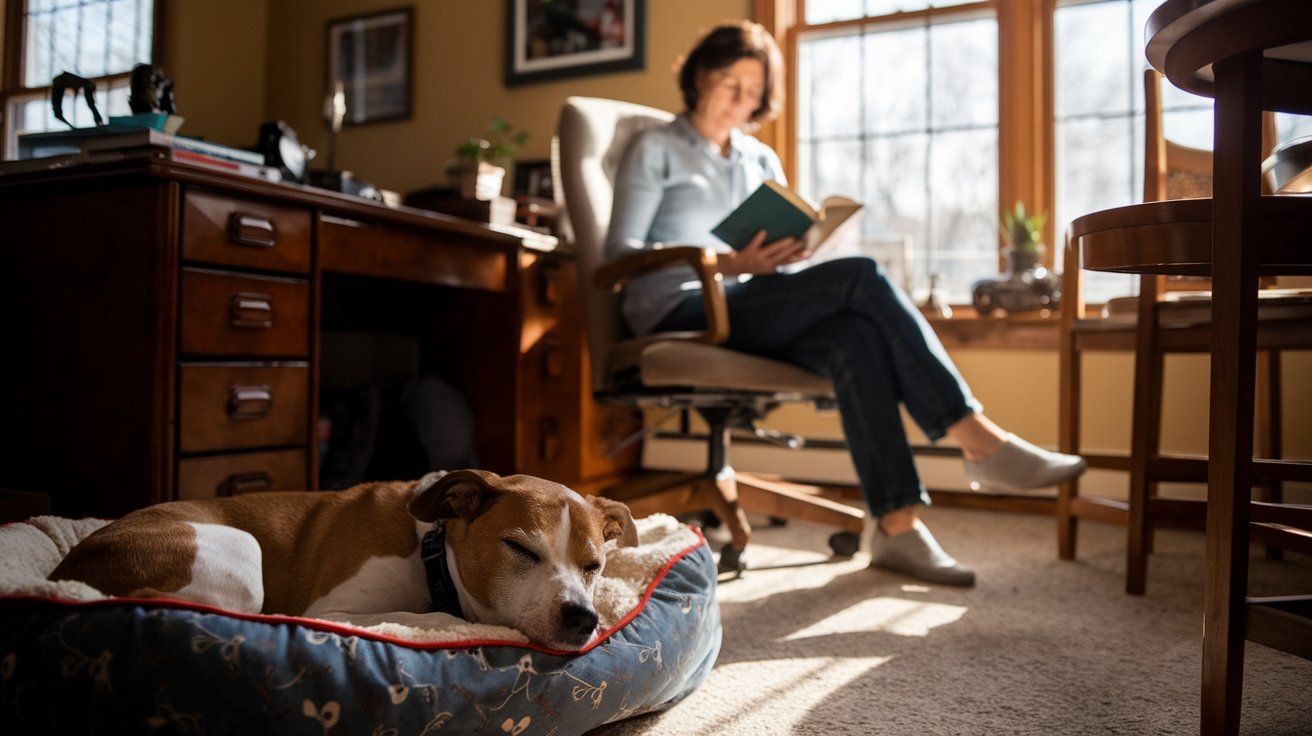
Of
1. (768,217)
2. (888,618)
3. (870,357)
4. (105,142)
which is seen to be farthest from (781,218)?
(105,142)

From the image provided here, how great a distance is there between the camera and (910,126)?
3.27 metres

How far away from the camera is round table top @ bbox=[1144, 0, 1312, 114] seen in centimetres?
93

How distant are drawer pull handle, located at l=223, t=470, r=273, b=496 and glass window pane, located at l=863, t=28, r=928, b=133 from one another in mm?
2432

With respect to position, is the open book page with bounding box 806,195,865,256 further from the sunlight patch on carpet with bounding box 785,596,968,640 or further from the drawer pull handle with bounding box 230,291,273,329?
the drawer pull handle with bounding box 230,291,273,329

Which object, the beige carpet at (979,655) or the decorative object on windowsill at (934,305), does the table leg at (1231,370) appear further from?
the decorative object on windowsill at (934,305)

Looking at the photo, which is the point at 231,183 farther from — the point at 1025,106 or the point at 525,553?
the point at 1025,106

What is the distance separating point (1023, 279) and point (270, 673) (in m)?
2.60

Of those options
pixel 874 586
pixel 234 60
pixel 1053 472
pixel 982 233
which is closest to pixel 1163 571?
pixel 1053 472

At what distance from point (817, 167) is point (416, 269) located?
5.81ft

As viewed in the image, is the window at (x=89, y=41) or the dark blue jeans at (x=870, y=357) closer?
the dark blue jeans at (x=870, y=357)

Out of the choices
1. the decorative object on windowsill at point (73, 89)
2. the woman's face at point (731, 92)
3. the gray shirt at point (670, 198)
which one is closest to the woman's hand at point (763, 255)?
the gray shirt at point (670, 198)

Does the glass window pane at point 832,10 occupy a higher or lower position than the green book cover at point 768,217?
higher

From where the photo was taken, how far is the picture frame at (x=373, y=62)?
13.0ft

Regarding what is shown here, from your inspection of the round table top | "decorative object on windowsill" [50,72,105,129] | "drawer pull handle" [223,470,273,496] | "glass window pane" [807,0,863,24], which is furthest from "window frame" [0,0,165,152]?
the round table top
